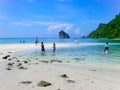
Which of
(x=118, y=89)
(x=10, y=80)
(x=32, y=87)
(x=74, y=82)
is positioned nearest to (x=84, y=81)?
(x=74, y=82)

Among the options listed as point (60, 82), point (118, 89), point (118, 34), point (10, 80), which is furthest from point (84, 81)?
point (118, 34)

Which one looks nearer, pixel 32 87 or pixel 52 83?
pixel 32 87

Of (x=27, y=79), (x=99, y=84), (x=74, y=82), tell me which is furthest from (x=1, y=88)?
(x=99, y=84)

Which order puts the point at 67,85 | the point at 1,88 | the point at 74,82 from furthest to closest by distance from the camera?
the point at 74,82 → the point at 67,85 → the point at 1,88

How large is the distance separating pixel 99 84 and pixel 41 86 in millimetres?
3118

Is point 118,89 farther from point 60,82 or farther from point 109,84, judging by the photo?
point 60,82

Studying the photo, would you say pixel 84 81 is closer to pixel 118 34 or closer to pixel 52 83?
pixel 52 83

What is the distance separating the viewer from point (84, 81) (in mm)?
12422

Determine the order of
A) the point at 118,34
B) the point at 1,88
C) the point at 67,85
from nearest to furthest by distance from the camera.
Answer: the point at 1,88
the point at 67,85
the point at 118,34

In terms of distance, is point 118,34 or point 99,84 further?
point 118,34

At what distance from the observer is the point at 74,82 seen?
1212 centimetres

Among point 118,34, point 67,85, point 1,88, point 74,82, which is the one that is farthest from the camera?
point 118,34

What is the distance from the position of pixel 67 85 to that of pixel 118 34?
180m

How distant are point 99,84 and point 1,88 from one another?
5.06 m
